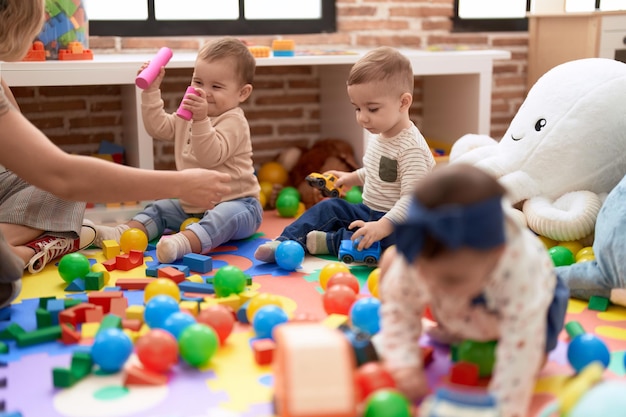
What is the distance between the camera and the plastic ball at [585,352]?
1278 millimetres

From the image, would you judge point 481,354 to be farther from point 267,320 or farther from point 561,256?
point 561,256

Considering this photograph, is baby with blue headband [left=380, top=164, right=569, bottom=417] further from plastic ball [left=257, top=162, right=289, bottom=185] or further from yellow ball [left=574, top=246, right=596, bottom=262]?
plastic ball [left=257, top=162, right=289, bottom=185]

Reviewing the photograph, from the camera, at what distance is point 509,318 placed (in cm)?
105

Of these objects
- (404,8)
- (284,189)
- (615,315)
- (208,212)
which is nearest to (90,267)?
(208,212)

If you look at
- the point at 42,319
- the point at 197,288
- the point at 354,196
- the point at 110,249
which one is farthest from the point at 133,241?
the point at 354,196

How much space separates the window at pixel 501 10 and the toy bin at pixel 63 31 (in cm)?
169

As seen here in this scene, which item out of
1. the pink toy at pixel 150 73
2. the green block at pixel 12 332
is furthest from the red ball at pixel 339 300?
the pink toy at pixel 150 73

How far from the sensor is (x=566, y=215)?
6.34 feet

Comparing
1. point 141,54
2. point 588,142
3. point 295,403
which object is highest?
point 141,54

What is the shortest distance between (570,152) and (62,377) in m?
1.39

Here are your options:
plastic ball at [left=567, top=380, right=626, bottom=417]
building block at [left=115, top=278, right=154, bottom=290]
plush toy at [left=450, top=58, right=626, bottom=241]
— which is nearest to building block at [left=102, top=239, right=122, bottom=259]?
building block at [left=115, top=278, right=154, bottom=290]

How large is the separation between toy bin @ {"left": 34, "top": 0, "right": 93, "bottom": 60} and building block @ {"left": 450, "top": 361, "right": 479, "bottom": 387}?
169cm

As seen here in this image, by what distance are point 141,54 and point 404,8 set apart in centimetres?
113

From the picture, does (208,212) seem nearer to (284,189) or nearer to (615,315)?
(284,189)
